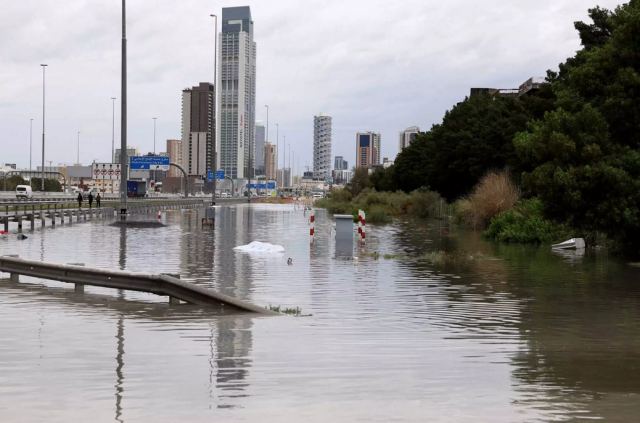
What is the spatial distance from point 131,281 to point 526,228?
27.6 metres

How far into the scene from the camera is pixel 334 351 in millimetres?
11195

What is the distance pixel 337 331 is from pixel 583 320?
4.45m

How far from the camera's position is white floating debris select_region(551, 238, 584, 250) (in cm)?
3431

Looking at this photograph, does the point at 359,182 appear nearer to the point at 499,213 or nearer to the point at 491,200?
the point at 491,200

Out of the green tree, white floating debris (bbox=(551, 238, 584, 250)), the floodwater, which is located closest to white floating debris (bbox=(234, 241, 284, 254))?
the floodwater

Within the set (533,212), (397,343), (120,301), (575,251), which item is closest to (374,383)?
(397,343)

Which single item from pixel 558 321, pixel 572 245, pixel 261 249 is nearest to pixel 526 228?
pixel 572 245

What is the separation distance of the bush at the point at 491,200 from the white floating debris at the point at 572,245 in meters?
13.4

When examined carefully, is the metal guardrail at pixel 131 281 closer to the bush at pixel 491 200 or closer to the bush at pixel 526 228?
the bush at pixel 526 228

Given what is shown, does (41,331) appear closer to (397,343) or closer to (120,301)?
(120,301)

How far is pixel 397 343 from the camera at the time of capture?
39.1 feet

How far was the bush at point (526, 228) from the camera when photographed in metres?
39.2

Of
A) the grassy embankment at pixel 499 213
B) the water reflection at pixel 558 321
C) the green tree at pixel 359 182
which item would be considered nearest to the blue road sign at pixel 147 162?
the green tree at pixel 359 182

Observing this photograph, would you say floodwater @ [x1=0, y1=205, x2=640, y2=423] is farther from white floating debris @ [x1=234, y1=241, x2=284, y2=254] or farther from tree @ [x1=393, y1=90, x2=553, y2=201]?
tree @ [x1=393, y1=90, x2=553, y2=201]
